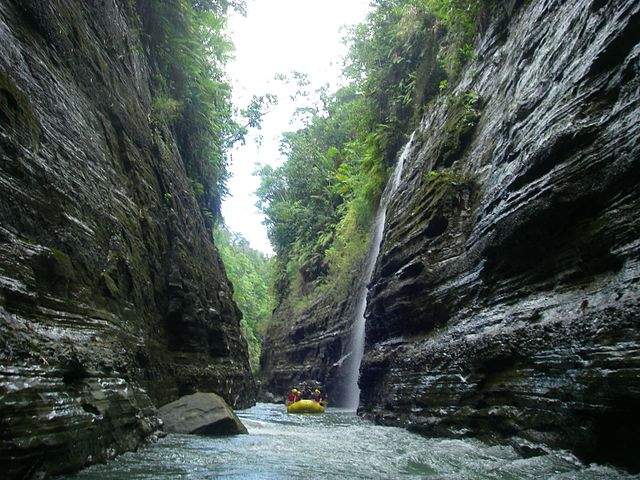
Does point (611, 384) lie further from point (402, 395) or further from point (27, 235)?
point (27, 235)

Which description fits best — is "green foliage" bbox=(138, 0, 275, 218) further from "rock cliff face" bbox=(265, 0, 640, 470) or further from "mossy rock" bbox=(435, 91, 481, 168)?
"rock cliff face" bbox=(265, 0, 640, 470)

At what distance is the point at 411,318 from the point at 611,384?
16.0 feet

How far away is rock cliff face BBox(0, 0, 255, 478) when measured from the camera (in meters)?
3.24

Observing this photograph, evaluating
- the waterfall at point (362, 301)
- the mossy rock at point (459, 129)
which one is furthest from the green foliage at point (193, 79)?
the mossy rock at point (459, 129)

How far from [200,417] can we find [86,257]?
2799mm

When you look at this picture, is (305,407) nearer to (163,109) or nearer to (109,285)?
(109,285)

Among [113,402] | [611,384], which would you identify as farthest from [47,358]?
[611,384]

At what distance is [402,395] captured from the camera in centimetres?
780

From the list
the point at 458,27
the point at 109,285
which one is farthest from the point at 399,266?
the point at 458,27

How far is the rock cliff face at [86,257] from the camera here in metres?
3.24

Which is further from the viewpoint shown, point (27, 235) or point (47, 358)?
point (27, 235)

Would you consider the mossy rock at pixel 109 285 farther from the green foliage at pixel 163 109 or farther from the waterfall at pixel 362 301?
the waterfall at pixel 362 301

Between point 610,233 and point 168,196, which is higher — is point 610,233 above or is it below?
below

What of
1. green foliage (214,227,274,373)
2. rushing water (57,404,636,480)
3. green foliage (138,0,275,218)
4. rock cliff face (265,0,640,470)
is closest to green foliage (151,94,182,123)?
green foliage (138,0,275,218)
